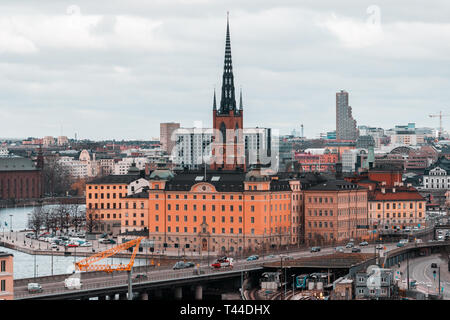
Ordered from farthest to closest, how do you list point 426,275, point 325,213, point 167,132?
point 167,132
point 325,213
point 426,275

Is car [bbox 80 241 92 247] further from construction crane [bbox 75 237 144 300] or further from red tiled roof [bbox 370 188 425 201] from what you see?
red tiled roof [bbox 370 188 425 201]

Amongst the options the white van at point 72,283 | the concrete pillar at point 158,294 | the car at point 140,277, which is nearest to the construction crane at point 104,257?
the car at point 140,277

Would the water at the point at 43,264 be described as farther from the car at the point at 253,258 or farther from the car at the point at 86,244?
the car at the point at 253,258

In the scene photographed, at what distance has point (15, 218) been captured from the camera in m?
85.1

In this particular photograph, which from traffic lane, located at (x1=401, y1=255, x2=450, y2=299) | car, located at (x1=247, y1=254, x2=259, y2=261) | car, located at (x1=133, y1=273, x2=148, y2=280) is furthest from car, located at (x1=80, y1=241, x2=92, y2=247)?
car, located at (x1=133, y1=273, x2=148, y2=280)

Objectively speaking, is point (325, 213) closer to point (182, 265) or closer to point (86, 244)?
point (86, 244)

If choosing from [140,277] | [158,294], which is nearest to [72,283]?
[140,277]

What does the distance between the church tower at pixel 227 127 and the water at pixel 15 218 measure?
13.5 m

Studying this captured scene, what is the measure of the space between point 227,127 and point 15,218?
85.7 feet

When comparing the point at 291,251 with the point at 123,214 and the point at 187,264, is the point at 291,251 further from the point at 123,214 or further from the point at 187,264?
the point at 123,214

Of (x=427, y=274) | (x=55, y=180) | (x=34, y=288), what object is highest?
(x=55, y=180)

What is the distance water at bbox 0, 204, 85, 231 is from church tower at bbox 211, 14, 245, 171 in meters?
13.5

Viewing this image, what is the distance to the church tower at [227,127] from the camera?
2532 inches

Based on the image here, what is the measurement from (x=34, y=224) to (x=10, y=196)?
146 ft
